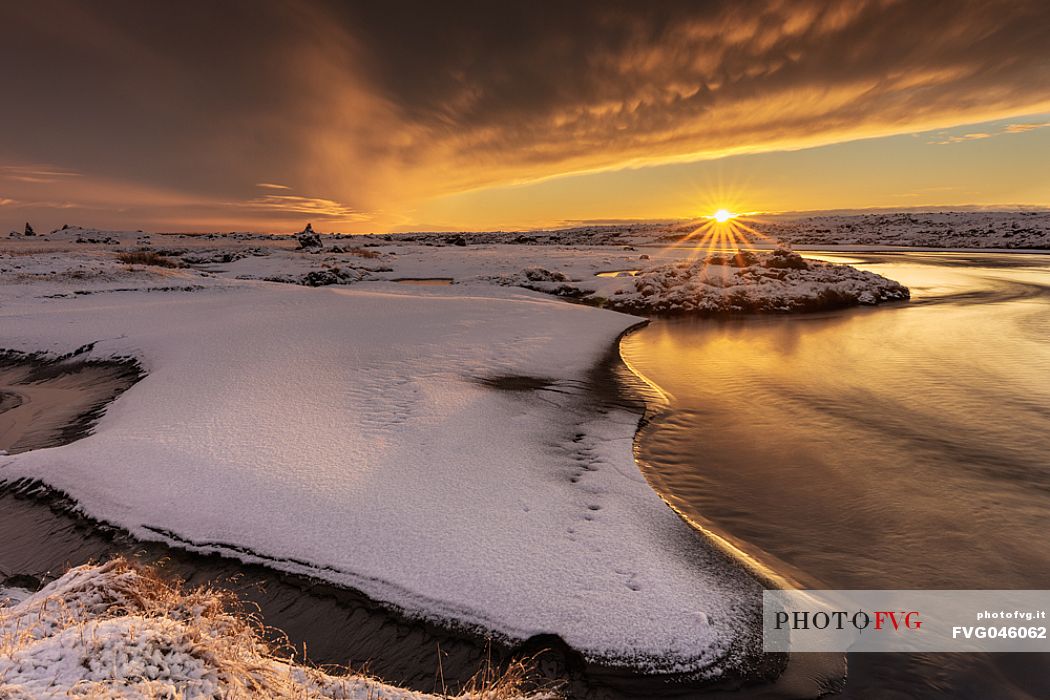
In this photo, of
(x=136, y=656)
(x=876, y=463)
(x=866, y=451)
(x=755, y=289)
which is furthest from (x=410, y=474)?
(x=755, y=289)

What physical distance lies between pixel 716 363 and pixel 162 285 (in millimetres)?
24121

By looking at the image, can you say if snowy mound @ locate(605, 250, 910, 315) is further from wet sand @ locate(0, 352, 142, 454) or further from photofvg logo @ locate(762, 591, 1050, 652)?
wet sand @ locate(0, 352, 142, 454)

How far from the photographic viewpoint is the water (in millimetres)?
5043

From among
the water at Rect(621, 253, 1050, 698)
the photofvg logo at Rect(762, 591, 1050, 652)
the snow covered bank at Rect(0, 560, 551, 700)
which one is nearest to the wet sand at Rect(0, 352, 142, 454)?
the snow covered bank at Rect(0, 560, 551, 700)

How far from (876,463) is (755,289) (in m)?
19.1

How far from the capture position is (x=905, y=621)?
450 centimetres

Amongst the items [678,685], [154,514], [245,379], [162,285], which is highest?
[162,285]

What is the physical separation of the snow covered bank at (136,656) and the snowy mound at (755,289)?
22131mm

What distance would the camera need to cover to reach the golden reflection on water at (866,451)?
5477 mm

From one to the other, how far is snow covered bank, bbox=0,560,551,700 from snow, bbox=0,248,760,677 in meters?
1.29

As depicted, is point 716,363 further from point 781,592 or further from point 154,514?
point 154,514

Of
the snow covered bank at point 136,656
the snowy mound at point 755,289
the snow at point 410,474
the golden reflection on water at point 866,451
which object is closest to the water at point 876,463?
the golden reflection on water at point 866,451

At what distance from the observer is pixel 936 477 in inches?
284

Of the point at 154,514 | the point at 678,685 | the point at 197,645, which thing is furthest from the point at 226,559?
the point at 678,685
